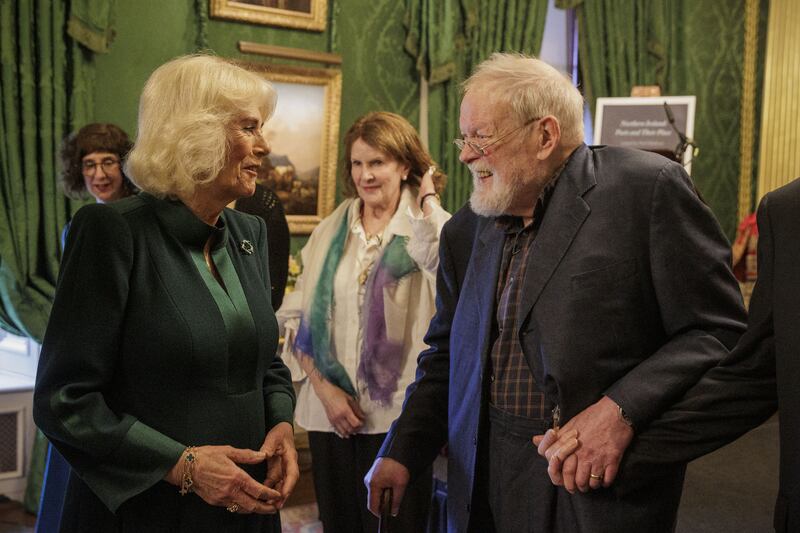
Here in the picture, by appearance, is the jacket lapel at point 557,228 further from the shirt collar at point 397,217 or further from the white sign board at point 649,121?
the white sign board at point 649,121

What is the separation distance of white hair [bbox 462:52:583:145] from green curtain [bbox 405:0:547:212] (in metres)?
3.92

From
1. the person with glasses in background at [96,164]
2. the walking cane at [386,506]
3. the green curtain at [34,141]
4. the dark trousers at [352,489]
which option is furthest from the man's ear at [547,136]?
the green curtain at [34,141]

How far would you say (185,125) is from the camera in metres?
1.95

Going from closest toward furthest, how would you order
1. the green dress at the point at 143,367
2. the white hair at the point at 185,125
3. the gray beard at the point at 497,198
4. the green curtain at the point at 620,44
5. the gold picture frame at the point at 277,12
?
1. the green dress at the point at 143,367
2. the white hair at the point at 185,125
3. the gray beard at the point at 497,198
4. the gold picture frame at the point at 277,12
5. the green curtain at the point at 620,44

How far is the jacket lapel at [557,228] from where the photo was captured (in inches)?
77.1

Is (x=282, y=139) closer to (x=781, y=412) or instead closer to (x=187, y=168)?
(x=187, y=168)

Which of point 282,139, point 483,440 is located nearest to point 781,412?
point 483,440

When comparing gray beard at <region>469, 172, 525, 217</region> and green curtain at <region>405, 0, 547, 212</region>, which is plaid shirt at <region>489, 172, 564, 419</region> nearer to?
gray beard at <region>469, 172, 525, 217</region>

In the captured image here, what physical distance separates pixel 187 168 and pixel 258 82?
0.29m

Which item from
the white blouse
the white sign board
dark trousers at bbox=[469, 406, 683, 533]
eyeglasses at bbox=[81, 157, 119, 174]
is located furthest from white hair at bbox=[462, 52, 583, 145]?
the white sign board

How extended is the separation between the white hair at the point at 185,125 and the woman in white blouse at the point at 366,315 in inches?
49.9

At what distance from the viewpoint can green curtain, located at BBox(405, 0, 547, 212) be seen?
237 inches

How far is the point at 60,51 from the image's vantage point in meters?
4.75

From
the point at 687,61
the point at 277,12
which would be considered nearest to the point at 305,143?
the point at 277,12
